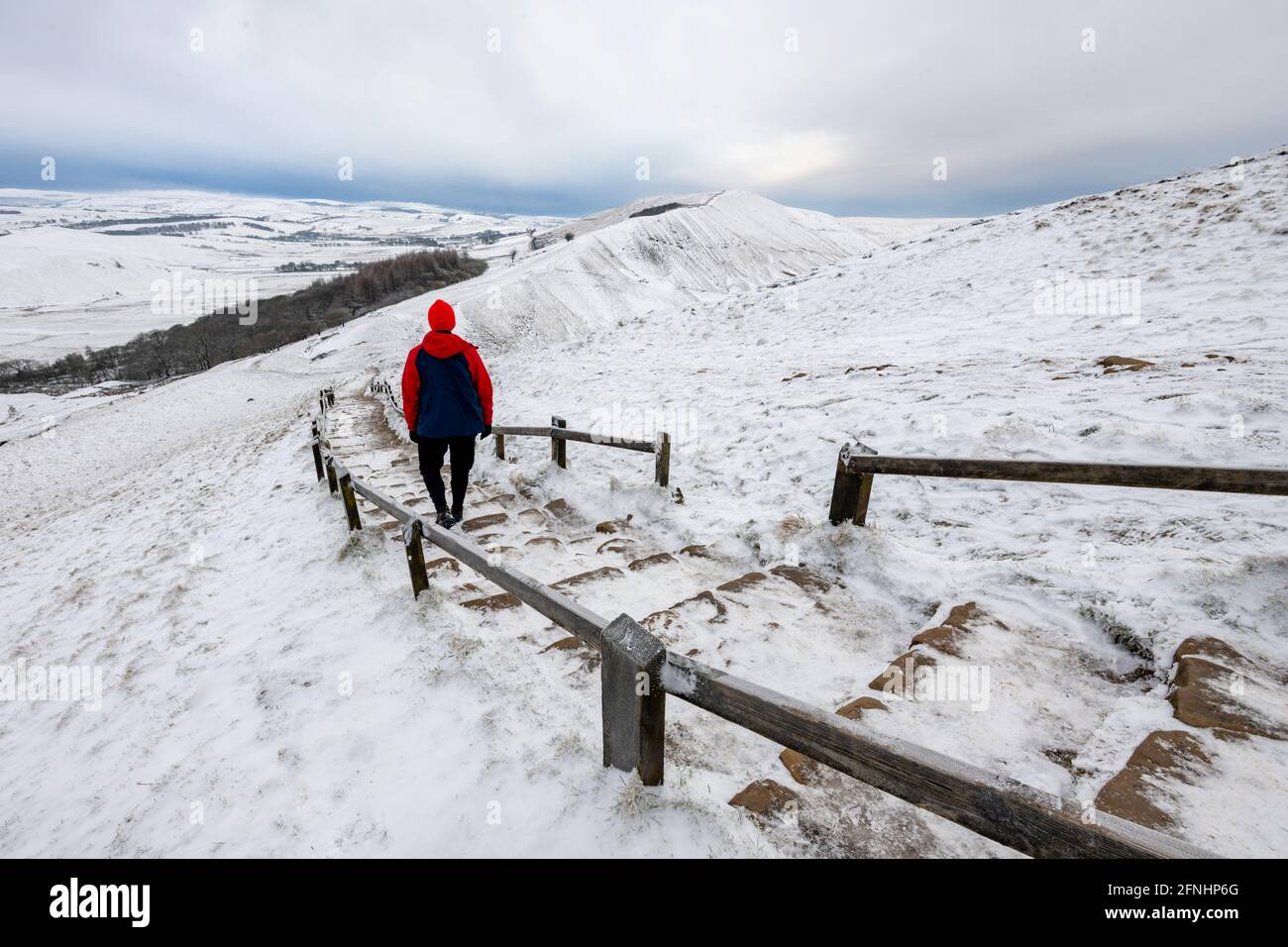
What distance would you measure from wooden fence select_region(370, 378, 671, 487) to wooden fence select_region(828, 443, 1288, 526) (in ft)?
7.61

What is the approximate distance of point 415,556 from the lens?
4680 millimetres

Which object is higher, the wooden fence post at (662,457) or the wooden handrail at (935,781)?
the wooden fence post at (662,457)

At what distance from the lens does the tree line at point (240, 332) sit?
5294 centimetres

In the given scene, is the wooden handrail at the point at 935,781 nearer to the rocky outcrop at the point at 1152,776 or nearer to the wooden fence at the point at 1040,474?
the rocky outcrop at the point at 1152,776

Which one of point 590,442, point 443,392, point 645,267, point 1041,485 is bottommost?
point 1041,485

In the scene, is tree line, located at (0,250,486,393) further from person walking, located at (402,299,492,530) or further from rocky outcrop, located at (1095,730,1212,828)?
rocky outcrop, located at (1095,730,1212,828)

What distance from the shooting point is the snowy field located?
263 cm

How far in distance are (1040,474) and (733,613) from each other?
260 cm

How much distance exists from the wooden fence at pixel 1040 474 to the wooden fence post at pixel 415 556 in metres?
3.95

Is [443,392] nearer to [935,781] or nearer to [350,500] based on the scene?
[350,500]

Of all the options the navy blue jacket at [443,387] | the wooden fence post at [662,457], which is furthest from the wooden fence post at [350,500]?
the wooden fence post at [662,457]

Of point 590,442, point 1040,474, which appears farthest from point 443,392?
point 1040,474

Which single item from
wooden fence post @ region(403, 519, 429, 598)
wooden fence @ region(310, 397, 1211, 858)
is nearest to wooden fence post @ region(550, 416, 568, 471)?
wooden fence post @ region(403, 519, 429, 598)

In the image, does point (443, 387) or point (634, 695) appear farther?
point (443, 387)
